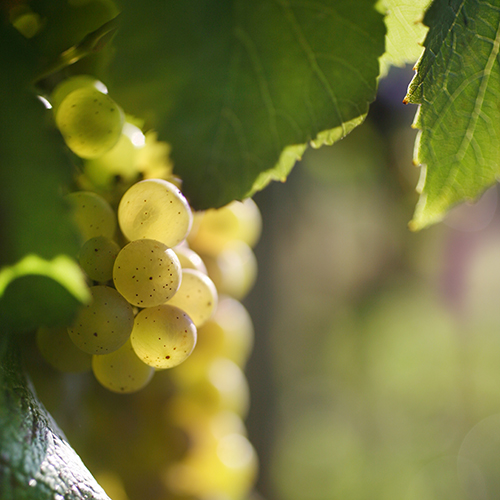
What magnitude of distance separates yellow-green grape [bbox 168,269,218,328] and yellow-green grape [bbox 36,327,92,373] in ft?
0.18

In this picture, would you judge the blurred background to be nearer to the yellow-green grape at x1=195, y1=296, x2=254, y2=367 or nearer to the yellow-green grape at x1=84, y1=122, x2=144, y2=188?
the yellow-green grape at x1=195, y1=296, x2=254, y2=367

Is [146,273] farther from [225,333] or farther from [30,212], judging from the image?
[225,333]

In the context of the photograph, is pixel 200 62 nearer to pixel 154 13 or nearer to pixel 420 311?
pixel 154 13

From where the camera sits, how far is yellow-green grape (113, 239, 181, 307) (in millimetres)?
197

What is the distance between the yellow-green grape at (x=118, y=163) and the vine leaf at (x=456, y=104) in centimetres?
16

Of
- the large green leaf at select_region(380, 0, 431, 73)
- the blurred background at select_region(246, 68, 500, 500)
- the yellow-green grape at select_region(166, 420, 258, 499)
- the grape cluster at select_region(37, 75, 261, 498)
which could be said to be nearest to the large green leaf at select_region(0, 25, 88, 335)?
the grape cluster at select_region(37, 75, 261, 498)

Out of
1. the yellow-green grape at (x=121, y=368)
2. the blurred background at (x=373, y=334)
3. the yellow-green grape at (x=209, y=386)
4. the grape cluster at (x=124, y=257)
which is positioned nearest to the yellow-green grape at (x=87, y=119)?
the grape cluster at (x=124, y=257)

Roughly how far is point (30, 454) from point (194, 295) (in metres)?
0.11

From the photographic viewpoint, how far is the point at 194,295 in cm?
24

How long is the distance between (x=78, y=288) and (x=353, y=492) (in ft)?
5.81

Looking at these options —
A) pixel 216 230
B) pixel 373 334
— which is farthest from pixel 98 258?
pixel 373 334

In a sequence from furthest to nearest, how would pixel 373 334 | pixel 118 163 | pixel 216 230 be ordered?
pixel 373 334, pixel 216 230, pixel 118 163

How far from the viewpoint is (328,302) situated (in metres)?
1.53

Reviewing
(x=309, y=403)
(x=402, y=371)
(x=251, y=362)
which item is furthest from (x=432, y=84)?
(x=402, y=371)
